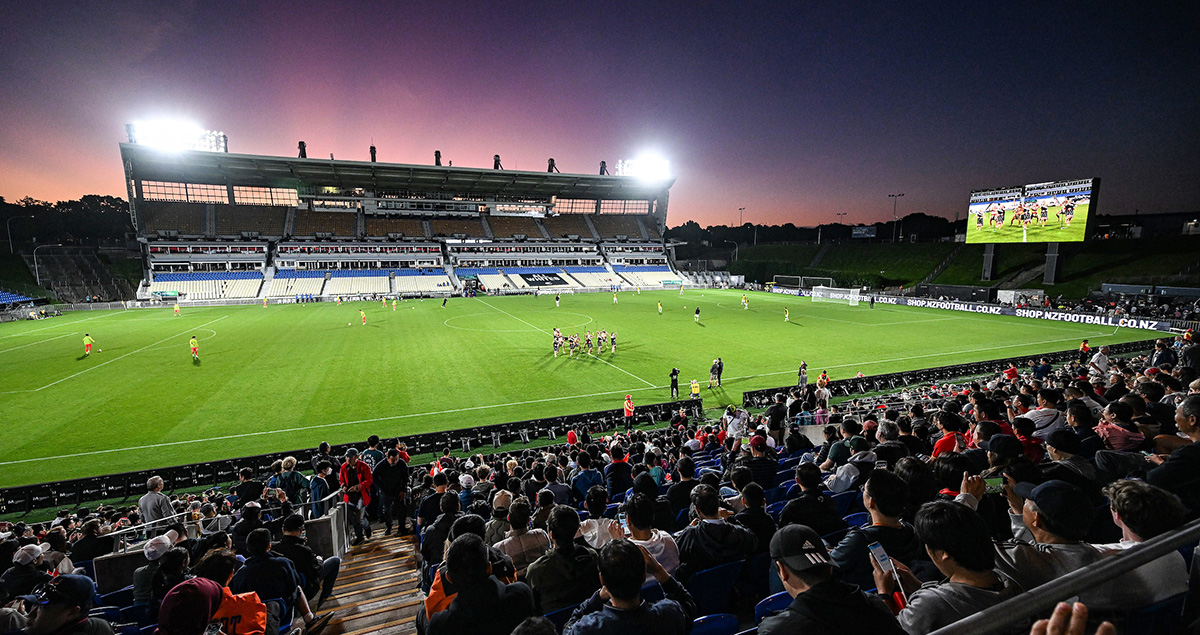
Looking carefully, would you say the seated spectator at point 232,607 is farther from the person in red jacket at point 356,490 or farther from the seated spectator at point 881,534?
the person in red jacket at point 356,490

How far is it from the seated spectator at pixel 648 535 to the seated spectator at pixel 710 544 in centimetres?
14

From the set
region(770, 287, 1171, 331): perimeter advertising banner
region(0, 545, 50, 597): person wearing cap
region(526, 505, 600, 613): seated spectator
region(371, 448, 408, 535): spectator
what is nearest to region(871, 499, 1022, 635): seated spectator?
region(526, 505, 600, 613): seated spectator

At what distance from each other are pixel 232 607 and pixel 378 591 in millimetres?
3158

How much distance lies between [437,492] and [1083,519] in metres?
7.57

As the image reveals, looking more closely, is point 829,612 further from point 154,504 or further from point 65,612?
point 154,504

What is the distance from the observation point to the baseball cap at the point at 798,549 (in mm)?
2590

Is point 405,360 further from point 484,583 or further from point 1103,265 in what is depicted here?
point 1103,265

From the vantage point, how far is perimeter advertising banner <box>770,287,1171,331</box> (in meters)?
34.1

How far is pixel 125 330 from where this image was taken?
36281mm

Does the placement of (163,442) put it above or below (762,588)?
below

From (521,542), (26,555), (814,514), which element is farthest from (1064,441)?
(26,555)

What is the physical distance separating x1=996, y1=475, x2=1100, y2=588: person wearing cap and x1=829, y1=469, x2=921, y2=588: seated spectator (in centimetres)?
61

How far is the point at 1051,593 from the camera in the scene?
1542 mm

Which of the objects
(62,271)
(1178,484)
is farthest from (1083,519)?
(62,271)
